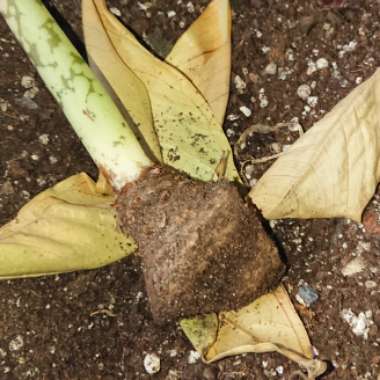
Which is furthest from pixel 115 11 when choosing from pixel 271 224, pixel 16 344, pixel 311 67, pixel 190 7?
pixel 16 344

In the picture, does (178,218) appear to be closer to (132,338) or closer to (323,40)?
(132,338)

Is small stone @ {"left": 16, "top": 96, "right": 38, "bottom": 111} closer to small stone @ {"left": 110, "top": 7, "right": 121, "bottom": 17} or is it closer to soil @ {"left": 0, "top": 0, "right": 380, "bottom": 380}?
soil @ {"left": 0, "top": 0, "right": 380, "bottom": 380}

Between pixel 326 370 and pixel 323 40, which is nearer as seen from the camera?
pixel 326 370

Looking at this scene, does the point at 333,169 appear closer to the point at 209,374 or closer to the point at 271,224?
the point at 271,224

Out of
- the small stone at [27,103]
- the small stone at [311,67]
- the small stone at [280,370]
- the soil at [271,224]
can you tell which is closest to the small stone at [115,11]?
the soil at [271,224]

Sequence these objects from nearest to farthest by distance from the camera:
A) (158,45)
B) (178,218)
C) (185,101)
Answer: (178,218)
(185,101)
(158,45)

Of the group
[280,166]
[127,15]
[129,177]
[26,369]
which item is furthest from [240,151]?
[26,369]
